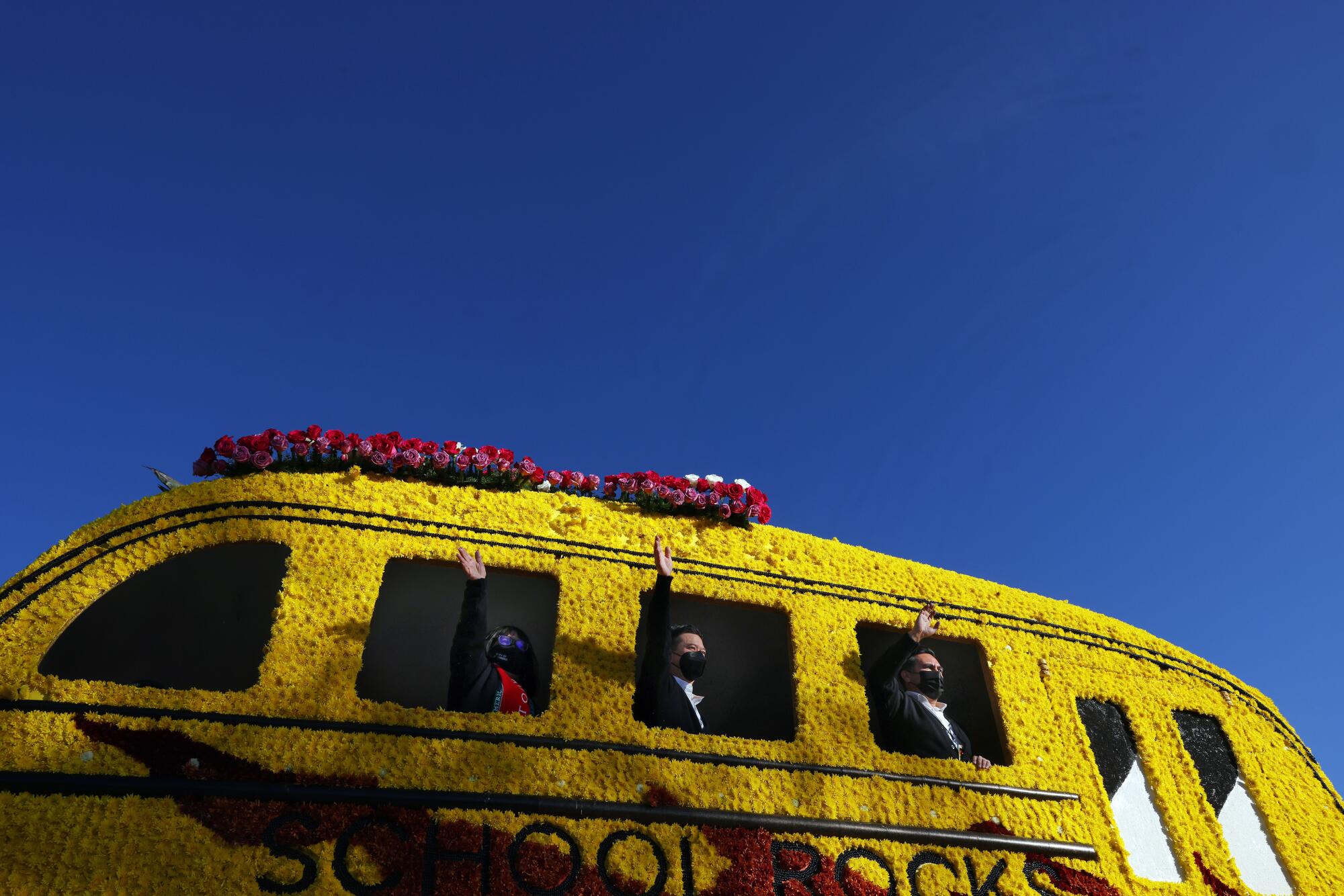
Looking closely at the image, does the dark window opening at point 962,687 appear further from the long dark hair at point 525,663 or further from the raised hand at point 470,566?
the raised hand at point 470,566

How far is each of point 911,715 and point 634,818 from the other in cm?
243

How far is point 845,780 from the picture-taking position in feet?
17.8

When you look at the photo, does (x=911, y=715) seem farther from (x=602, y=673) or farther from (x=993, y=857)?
(x=602, y=673)

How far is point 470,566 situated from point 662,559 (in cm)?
126

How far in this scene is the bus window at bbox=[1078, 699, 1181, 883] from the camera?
6.11 meters

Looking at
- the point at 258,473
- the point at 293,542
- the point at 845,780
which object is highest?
the point at 258,473

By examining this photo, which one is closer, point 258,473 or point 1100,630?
point 258,473

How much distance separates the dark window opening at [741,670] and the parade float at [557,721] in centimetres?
3

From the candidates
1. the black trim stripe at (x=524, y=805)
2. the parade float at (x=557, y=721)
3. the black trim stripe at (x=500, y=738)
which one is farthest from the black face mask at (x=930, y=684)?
the black trim stripe at (x=524, y=805)

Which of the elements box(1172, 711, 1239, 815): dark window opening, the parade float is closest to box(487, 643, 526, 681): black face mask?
the parade float

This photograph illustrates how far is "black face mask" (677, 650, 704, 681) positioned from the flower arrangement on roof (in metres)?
1.08

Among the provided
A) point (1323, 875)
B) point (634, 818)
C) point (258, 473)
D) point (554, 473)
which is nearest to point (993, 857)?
point (634, 818)

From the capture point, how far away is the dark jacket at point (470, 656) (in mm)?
5348

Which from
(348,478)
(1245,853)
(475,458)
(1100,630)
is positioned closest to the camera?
(348,478)
